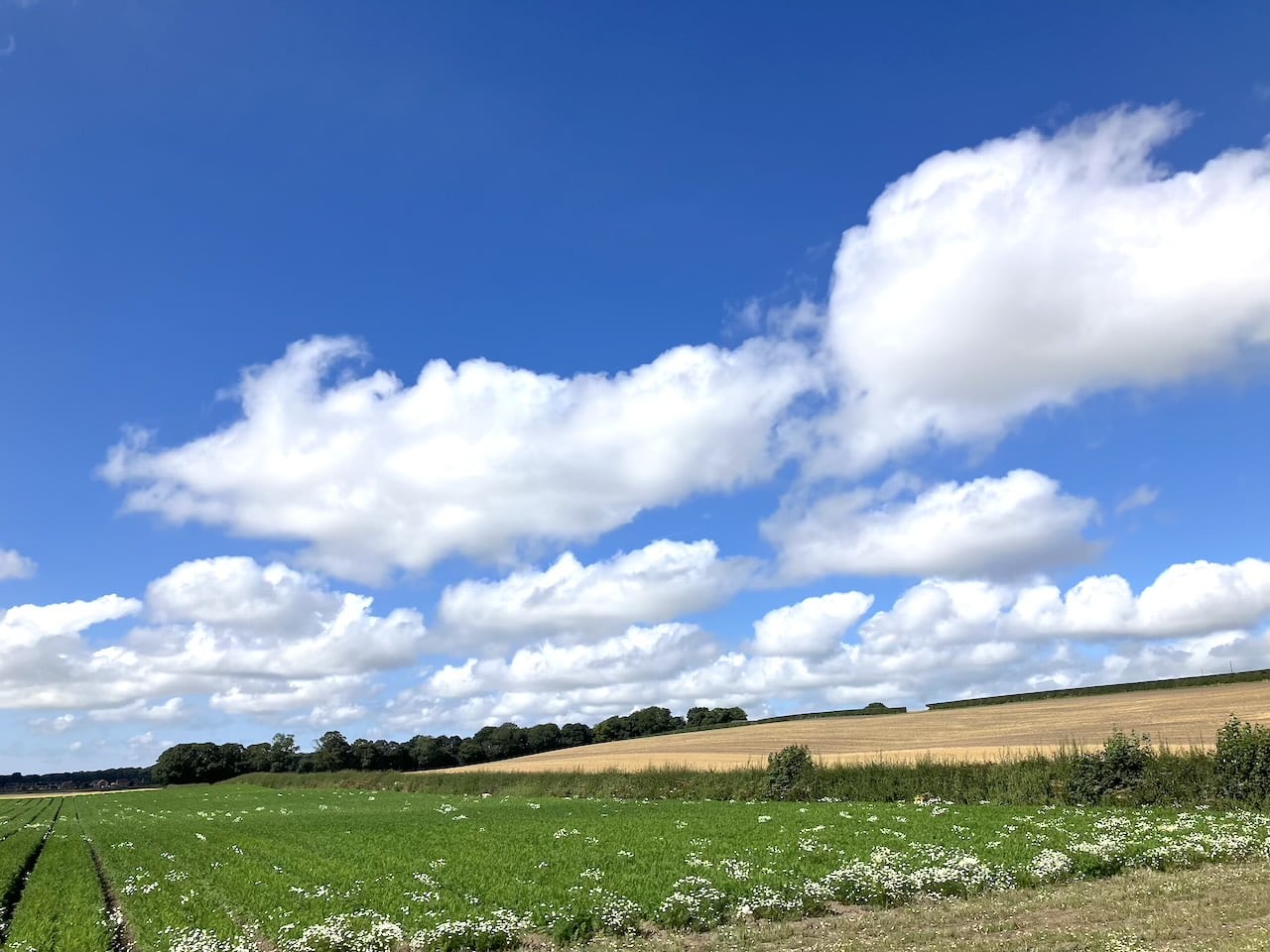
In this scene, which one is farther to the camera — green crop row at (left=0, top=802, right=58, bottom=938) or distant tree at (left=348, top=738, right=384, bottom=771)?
distant tree at (left=348, top=738, right=384, bottom=771)

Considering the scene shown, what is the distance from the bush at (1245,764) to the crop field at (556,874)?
10.1 feet

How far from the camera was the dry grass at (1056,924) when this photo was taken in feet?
49.3

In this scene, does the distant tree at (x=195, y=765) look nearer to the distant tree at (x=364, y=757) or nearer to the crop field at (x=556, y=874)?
the distant tree at (x=364, y=757)

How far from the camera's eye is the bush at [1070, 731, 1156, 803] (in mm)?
42062

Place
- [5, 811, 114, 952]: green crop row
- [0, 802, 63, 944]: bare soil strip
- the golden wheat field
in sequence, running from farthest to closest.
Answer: the golden wheat field < [0, 802, 63, 944]: bare soil strip < [5, 811, 114, 952]: green crop row

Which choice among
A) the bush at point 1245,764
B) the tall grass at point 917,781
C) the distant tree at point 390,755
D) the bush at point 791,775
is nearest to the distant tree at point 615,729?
the distant tree at point 390,755

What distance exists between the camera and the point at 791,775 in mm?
57906

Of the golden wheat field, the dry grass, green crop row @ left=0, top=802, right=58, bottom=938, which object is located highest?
the dry grass

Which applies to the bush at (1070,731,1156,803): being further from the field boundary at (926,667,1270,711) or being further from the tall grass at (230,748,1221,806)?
the field boundary at (926,667,1270,711)

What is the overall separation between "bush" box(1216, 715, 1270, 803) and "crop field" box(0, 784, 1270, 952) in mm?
3067

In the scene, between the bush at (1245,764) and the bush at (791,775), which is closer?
the bush at (1245,764)

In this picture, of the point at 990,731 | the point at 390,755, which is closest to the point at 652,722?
the point at 390,755

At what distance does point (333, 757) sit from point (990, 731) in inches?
6175

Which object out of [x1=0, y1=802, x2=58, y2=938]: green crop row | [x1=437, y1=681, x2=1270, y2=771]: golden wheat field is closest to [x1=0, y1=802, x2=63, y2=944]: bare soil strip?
[x1=0, y1=802, x2=58, y2=938]: green crop row
